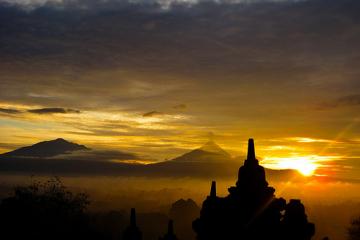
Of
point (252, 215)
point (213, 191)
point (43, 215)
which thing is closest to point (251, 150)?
point (213, 191)

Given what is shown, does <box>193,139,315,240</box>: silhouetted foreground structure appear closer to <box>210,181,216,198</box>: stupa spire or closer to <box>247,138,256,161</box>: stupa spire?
<box>210,181,216,198</box>: stupa spire

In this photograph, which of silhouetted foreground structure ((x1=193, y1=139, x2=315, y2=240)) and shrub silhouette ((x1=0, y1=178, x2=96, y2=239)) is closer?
silhouetted foreground structure ((x1=193, y1=139, x2=315, y2=240))

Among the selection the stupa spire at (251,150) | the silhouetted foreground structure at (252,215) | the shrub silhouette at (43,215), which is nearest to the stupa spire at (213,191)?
the silhouetted foreground structure at (252,215)

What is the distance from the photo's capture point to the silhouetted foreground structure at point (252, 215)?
2395cm

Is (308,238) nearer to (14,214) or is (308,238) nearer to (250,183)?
(250,183)

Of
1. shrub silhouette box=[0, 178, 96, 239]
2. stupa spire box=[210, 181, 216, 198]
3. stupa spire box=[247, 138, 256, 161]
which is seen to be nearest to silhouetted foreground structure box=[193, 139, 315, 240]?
stupa spire box=[210, 181, 216, 198]

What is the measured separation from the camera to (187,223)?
629ft

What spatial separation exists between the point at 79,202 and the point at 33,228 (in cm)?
821

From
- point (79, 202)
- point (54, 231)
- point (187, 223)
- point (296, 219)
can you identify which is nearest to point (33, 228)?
point (54, 231)

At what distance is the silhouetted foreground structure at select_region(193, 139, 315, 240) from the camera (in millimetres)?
23953

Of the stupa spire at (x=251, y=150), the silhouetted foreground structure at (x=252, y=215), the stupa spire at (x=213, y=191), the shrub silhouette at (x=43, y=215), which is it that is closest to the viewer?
the silhouetted foreground structure at (x=252, y=215)

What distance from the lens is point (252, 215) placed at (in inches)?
963

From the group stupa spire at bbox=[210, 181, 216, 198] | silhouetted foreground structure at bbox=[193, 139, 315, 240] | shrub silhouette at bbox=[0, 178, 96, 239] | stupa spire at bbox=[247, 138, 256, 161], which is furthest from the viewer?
shrub silhouette at bbox=[0, 178, 96, 239]

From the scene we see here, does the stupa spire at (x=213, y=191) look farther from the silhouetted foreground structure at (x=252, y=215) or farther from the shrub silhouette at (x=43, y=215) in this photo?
the shrub silhouette at (x=43, y=215)
